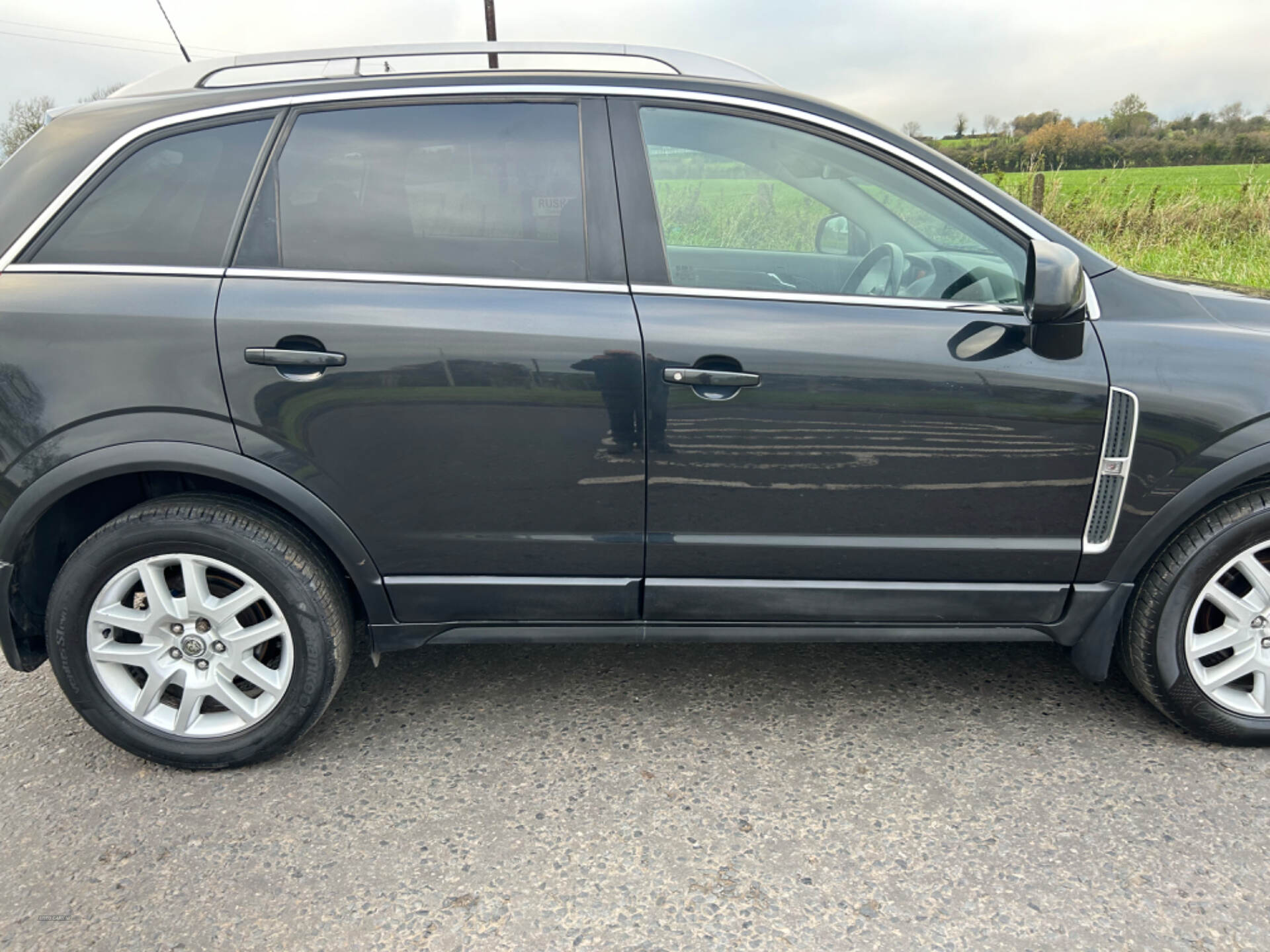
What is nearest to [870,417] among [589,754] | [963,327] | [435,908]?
[963,327]

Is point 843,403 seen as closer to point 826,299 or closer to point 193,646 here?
point 826,299

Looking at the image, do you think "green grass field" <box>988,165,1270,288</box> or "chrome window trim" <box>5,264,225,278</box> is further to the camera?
"green grass field" <box>988,165,1270,288</box>

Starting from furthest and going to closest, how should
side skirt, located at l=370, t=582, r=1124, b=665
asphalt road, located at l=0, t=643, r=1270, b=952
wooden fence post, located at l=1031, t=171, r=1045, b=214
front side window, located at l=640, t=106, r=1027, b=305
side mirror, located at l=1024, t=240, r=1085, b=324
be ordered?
wooden fence post, located at l=1031, t=171, r=1045, b=214, side skirt, located at l=370, t=582, r=1124, b=665, front side window, located at l=640, t=106, r=1027, b=305, side mirror, located at l=1024, t=240, r=1085, b=324, asphalt road, located at l=0, t=643, r=1270, b=952

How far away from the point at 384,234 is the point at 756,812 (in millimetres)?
1769

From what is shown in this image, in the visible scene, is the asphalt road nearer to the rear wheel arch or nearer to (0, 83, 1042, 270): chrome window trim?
the rear wheel arch

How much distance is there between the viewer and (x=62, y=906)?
2.07m

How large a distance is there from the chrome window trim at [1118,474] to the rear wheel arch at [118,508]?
1.91m

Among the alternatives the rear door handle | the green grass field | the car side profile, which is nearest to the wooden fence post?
the green grass field

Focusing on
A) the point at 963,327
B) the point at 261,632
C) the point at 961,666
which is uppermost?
the point at 963,327

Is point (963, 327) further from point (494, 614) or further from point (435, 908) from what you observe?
point (435, 908)

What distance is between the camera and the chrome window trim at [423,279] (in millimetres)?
2340

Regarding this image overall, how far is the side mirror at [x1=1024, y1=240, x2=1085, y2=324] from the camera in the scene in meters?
2.21

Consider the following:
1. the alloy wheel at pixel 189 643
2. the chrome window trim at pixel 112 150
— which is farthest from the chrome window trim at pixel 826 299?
the alloy wheel at pixel 189 643

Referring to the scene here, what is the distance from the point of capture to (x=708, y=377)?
7.59 ft
